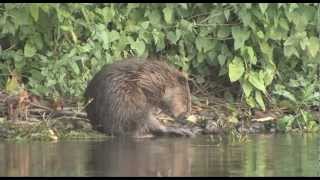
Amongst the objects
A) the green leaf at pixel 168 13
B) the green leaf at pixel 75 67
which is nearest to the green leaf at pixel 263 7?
the green leaf at pixel 168 13

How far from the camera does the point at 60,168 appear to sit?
18.8 ft

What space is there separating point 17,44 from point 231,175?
5327 millimetres

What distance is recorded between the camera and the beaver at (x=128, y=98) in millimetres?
8250

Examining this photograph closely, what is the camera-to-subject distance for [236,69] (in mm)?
9703

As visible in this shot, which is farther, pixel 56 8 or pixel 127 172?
pixel 56 8

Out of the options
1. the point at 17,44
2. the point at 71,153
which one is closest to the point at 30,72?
the point at 17,44

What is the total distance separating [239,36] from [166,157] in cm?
365

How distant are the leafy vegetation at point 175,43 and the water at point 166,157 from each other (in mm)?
1752

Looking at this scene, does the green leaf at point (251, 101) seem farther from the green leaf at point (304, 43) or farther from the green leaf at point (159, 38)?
the green leaf at point (159, 38)

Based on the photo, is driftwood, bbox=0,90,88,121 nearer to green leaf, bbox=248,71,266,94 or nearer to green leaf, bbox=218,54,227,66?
green leaf, bbox=218,54,227,66

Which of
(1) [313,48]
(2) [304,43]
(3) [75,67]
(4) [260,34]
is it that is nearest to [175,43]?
(4) [260,34]

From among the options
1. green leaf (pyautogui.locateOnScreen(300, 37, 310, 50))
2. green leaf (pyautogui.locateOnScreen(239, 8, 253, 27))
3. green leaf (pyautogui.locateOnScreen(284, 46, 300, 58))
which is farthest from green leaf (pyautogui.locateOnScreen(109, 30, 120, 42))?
green leaf (pyautogui.locateOnScreen(300, 37, 310, 50))

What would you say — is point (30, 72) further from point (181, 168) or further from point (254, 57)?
point (181, 168)

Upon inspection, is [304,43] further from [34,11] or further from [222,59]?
[34,11]
